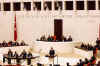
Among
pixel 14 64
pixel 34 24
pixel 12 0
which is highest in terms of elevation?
pixel 12 0

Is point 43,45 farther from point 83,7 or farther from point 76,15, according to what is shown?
point 83,7

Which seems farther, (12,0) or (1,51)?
(12,0)

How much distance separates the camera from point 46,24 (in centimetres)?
3800

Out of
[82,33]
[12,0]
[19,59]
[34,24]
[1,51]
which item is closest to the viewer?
[19,59]

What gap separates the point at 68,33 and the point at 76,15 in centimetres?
259

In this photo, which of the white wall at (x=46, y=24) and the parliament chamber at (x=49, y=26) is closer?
the parliament chamber at (x=49, y=26)

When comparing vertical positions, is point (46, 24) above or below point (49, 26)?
above

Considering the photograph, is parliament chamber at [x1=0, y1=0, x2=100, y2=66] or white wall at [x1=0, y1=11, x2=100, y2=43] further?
white wall at [x1=0, y1=11, x2=100, y2=43]

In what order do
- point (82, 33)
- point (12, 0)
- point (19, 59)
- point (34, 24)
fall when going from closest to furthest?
1. point (19, 59)
2. point (82, 33)
3. point (34, 24)
4. point (12, 0)

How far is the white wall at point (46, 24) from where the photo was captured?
117 feet

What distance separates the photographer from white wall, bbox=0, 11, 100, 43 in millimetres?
35750

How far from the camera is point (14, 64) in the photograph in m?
25.2

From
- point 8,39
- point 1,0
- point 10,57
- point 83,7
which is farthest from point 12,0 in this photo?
point 10,57

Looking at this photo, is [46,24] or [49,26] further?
[46,24]
